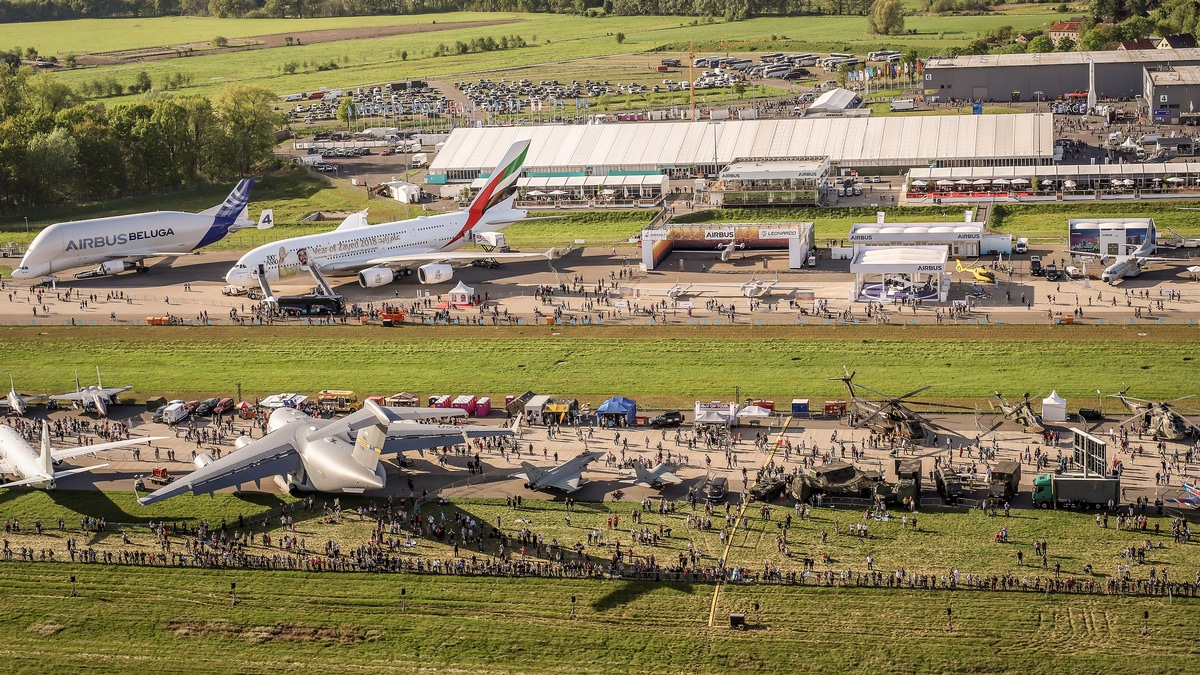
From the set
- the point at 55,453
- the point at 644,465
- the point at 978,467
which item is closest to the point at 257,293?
the point at 55,453

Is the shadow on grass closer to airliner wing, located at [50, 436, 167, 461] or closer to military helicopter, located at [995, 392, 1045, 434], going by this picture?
military helicopter, located at [995, 392, 1045, 434]

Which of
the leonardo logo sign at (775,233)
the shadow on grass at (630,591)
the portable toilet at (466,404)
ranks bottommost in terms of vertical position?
the shadow on grass at (630,591)

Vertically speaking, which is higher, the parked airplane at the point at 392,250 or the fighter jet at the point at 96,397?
the parked airplane at the point at 392,250

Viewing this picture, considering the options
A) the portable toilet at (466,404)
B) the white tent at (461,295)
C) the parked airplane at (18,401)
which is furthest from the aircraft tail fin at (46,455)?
the white tent at (461,295)

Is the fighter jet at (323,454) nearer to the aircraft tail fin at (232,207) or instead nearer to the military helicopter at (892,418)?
the military helicopter at (892,418)

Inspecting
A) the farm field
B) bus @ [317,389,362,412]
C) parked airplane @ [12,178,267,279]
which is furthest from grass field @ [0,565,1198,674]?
parked airplane @ [12,178,267,279]

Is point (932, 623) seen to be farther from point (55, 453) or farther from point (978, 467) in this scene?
point (55, 453)

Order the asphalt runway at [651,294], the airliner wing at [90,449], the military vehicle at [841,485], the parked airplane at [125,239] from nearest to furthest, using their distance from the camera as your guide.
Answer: the military vehicle at [841,485], the airliner wing at [90,449], the asphalt runway at [651,294], the parked airplane at [125,239]

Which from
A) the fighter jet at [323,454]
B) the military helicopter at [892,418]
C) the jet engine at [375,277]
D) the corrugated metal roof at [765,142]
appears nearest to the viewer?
the fighter jet at [323,454]
